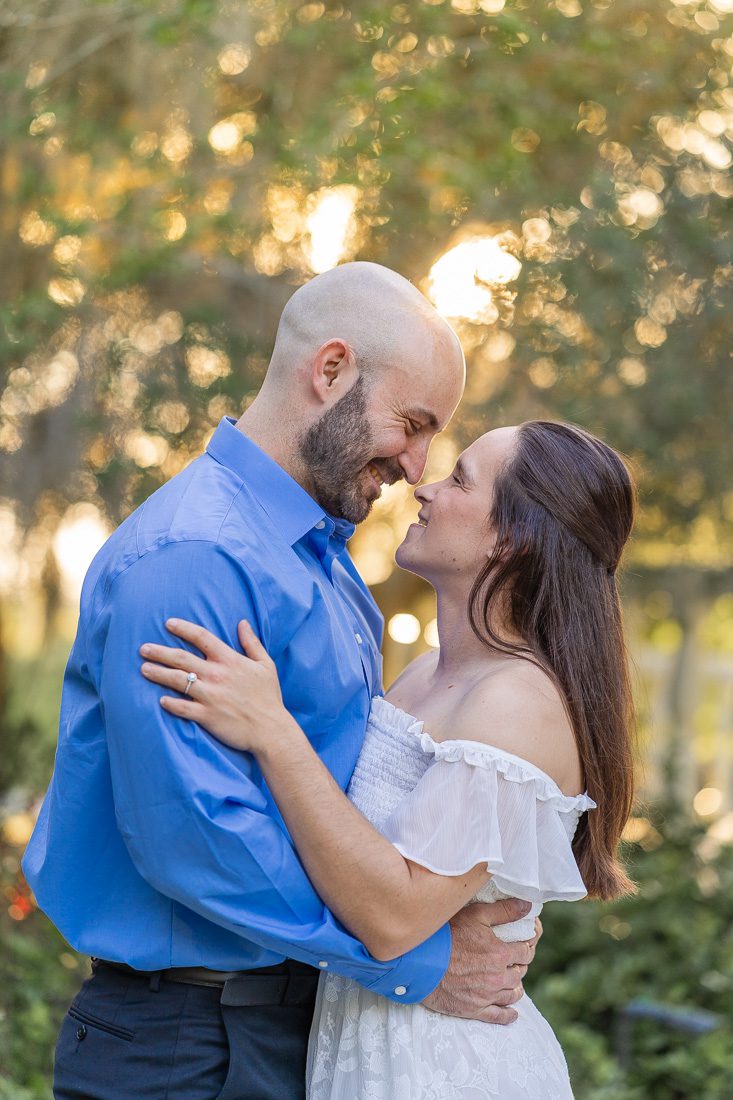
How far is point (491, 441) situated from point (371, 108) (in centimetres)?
301

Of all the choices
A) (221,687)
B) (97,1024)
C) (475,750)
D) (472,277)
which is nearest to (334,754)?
(475,750)

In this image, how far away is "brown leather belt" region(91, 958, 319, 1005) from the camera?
2.04 metres

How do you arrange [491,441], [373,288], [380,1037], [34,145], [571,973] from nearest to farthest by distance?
[380,1037], [373,288], [491,441], [34,145], [571,973]

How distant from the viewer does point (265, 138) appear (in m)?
5.23

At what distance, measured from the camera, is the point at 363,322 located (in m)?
2.27

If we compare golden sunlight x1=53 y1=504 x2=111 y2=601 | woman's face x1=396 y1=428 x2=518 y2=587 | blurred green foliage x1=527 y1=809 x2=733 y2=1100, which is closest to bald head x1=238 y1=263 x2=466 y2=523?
woman's face x1=396 y1=428 x2=518 y2=587

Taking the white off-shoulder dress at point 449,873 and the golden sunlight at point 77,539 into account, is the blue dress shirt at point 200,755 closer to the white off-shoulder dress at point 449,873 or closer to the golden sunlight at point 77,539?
the white off-shoulder dress at point 449,873

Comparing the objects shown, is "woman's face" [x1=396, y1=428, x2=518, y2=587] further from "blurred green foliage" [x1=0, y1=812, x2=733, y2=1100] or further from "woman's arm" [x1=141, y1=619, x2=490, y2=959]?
"blurred green foliage" [x1=0, y1=812, x2=733, y2=1100]

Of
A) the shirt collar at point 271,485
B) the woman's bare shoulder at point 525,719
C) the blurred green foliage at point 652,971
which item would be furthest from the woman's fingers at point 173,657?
the blurred green foliage at point 652,971

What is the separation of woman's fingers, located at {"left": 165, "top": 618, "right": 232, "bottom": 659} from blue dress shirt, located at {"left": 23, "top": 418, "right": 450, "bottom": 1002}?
2cm

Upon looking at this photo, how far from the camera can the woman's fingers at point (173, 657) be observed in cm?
184

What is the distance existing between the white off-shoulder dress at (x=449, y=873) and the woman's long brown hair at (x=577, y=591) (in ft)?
0.49

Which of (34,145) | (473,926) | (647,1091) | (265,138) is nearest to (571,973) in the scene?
(647,1091)

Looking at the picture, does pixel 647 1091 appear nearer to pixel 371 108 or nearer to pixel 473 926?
pixel 473 926
